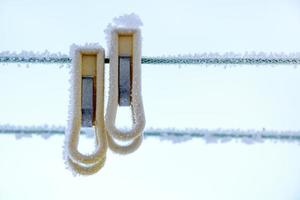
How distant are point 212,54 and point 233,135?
6.2 inches

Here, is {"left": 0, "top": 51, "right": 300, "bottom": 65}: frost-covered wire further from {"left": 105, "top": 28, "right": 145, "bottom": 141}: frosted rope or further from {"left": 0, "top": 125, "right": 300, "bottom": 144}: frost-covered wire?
{"left": 0, "top": 125, "right": 300, "bottom": 144}: frost-covered wire

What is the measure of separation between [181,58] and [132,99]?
108 mm

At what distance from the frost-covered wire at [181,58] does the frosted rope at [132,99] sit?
25 mm

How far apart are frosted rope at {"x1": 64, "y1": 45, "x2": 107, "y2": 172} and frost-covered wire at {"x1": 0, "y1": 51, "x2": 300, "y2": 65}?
28mm

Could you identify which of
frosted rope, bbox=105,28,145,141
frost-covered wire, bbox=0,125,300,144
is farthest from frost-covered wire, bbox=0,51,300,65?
frost-covered wire, bbox=0,125,300,144

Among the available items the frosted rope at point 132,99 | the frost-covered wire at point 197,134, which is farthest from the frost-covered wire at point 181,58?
the frost-covered wire at point 197,134

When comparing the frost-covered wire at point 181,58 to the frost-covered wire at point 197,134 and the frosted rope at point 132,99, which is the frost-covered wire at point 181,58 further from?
the frost-covered wire at point 197,134

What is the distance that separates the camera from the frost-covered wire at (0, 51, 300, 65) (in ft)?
2.39

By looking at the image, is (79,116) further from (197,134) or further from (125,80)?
(197,134)

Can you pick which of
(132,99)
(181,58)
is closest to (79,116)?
(132,99)

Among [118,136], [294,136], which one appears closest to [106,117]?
[118,136]

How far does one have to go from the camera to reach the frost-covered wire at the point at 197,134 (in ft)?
2.54

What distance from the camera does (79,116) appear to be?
737mm

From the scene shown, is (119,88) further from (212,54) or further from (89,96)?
(212,54)
